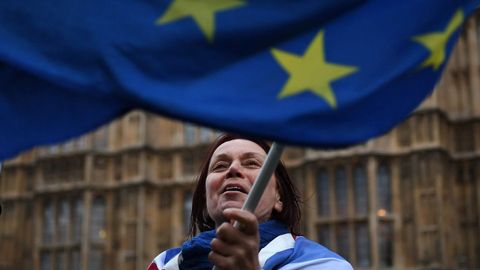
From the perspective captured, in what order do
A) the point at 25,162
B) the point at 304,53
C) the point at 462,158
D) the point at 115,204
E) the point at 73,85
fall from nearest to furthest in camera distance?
the point at 73,85
the point at 304,53
the point at 462,158
the point at 115,204
the point at 25,162

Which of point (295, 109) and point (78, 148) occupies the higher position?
point (78, 148)

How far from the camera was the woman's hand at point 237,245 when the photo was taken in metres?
2.17

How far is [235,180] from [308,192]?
15.5 meters

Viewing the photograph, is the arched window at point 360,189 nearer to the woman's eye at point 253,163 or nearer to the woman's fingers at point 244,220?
the woman's eye at point 253,163

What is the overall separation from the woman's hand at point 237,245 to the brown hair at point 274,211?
63 centimetres

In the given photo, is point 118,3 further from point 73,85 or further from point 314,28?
point 314,28

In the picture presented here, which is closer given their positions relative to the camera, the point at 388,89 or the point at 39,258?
the point at 388,89

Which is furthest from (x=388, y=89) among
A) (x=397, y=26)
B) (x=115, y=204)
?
(x=115, y=204)

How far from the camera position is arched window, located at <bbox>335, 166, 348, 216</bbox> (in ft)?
58.6

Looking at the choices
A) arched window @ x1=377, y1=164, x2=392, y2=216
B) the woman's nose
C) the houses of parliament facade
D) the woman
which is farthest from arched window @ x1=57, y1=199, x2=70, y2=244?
the woman's nose

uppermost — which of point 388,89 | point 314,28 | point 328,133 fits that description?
point 314,28

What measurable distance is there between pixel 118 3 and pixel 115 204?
702 inches

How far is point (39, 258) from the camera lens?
20078mm

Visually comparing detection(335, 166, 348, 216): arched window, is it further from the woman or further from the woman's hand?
the woman's hand
